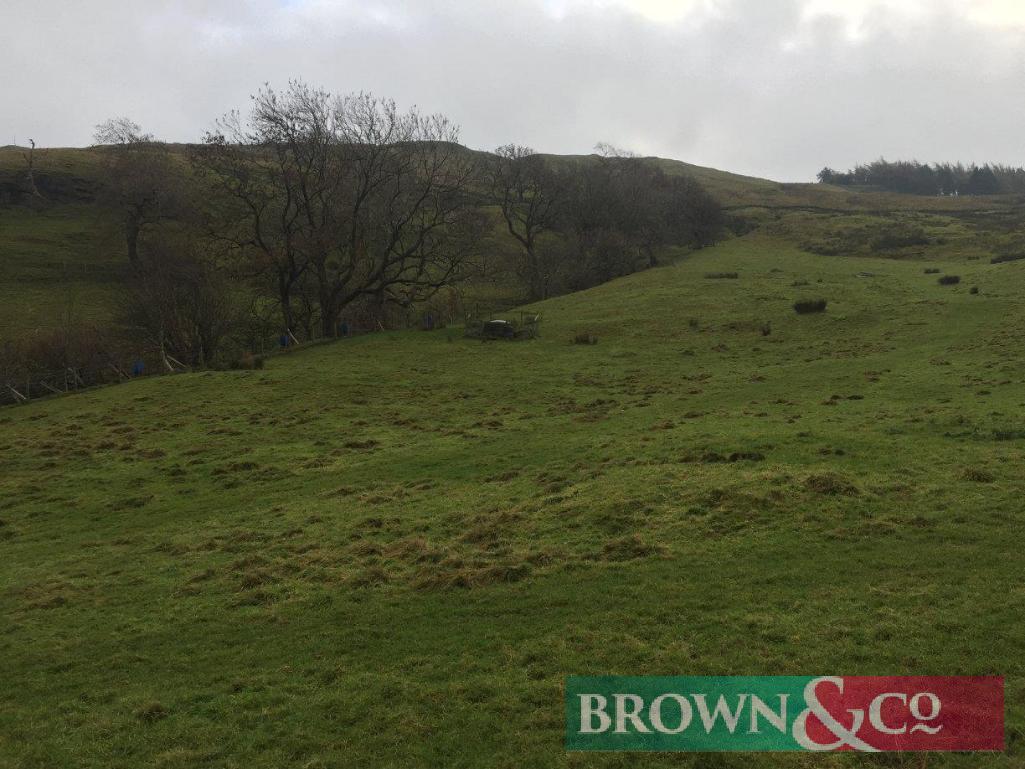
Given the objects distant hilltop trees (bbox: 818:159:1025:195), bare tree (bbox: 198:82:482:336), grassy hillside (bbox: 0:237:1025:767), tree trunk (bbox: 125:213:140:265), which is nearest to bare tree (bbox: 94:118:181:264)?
tree trunk (bbox: 125:213:140:265)

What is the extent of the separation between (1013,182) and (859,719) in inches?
8521

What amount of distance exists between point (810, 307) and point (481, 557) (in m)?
35.7

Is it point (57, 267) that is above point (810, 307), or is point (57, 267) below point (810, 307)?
above

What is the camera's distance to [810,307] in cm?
4153

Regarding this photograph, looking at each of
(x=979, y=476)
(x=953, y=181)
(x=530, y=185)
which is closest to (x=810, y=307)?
(x=979, y=476)

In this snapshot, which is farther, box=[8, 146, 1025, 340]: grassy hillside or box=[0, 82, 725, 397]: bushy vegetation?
box=[8, 146, 1025, 340]: grassy hillside

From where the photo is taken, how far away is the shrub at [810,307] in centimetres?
4144

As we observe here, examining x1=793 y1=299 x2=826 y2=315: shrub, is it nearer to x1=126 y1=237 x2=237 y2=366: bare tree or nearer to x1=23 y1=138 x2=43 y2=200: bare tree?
x1=126 y1=237 x2=237 y2=366: bare tree

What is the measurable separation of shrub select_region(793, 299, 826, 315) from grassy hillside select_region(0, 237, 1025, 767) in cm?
1275

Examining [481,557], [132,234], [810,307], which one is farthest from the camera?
[132,234]

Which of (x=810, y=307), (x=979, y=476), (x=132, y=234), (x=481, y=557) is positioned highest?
(x=132, y=234)

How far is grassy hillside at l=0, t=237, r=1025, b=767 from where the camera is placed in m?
7.97

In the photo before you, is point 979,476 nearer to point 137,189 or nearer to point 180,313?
point 180,313

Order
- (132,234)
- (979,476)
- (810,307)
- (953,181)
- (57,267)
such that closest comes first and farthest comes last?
1. (979,476)
2. (810,307)
3. (57,267)
4. (132,234)
5. (953,181)
